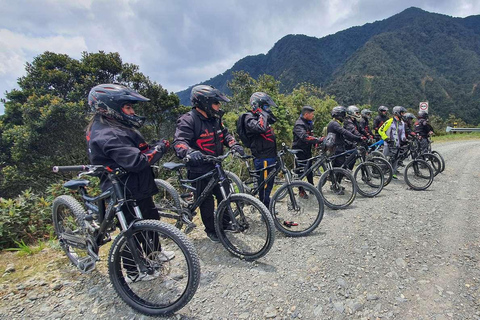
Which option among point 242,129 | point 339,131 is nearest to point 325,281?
point 242,129

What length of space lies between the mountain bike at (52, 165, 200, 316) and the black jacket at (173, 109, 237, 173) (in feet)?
3.41

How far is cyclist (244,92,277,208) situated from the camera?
14.1 ft

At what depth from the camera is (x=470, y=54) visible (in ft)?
346

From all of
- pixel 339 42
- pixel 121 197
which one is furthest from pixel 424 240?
pixel 339 42

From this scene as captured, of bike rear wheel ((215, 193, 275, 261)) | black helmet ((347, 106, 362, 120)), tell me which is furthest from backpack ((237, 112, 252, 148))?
black helmet ((347, 106, 362, 120))

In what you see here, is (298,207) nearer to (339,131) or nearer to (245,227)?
(245,227)

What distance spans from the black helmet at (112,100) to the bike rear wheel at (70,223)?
1.36 metres

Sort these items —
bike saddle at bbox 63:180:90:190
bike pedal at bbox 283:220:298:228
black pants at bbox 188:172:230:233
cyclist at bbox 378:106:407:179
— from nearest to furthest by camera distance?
1. bike saddle at bbox 63:180:90:190
2. black pants at bbox 188:172:230:233
3. bike pedal at bbox 283:220:298:228
4. cyclist at bbox 378:106:407:179

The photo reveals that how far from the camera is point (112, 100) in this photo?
106 inches

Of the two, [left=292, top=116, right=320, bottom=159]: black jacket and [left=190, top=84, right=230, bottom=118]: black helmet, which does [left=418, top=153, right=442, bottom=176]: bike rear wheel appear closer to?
[left=292, top=116, right=320, bottom=159]: black jacket

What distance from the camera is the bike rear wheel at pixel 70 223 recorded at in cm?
319

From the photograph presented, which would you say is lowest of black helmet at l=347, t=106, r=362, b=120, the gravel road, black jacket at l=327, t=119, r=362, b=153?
the gravel road

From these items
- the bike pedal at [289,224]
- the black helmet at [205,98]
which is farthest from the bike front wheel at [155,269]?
the bike pedal at [289,224]

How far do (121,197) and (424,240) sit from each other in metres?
4.31
